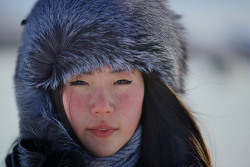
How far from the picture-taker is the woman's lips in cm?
110

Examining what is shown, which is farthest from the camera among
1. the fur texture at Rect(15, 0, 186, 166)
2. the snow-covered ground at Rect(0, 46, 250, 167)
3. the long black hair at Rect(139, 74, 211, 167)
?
the snow-covered ground at Rect(0, 46, 250, 167)

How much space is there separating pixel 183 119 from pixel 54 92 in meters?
0.61

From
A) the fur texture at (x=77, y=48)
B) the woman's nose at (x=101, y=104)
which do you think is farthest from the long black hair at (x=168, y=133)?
the woman's nose at (x=101, y=104)

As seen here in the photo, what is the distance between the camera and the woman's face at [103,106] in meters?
1.08

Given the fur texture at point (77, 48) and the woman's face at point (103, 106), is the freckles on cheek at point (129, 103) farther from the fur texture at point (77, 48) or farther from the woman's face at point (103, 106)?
the fur texture at point (77, 48)

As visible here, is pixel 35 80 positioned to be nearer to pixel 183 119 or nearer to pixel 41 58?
pixel 41 58

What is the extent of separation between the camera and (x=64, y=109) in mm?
1169

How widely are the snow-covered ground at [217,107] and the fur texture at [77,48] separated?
327 mm

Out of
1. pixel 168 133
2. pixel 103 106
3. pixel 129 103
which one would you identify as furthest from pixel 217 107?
pixel 103 106

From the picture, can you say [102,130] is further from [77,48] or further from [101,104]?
[77,48]

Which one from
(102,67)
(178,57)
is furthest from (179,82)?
(102,67)

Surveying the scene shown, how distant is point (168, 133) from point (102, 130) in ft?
1.24

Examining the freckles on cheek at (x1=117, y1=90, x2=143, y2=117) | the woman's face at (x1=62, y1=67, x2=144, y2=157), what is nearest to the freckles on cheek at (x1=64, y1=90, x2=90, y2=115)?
the woman's face at (x1=62, y1=67, x2=144, y2=157)

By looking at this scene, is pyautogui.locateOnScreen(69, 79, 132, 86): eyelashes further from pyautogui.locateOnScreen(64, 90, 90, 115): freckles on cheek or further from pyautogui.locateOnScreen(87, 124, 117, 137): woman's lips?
pyautogui.locateOnScreen(87, 124, 117, 137): woman's lips
